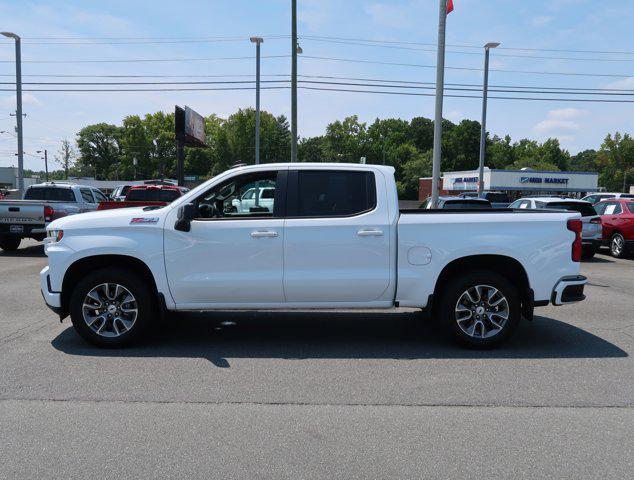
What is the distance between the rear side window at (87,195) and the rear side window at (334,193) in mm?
12576

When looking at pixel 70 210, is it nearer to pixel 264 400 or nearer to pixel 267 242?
pixel 267 242

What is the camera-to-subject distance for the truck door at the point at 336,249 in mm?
5617

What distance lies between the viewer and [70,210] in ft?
48.9

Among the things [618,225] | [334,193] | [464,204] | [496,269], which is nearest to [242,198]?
[334,193]

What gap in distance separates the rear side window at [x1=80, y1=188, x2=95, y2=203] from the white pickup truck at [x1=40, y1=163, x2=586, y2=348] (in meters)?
11.5

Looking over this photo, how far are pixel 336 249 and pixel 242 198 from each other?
1230mm

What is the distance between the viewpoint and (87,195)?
16.7 meters

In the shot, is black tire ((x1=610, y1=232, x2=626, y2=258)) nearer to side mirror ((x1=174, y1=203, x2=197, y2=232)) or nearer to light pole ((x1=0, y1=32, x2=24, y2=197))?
side mirror ((x1=174, y1=203, x2=197, y2=232))

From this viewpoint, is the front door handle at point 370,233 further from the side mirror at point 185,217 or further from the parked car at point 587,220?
the parked car at point 587,220

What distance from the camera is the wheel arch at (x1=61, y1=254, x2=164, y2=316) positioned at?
227 inches

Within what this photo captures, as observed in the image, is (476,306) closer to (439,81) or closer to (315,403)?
(315,403)

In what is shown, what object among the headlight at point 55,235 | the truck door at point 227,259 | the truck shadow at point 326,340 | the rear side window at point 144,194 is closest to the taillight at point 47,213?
the rear side window at point 144,194

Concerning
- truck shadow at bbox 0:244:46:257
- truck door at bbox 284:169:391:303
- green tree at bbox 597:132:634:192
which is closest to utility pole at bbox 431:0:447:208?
truck door at bbox 284:169:391:303

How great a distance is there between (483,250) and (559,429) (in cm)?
213
